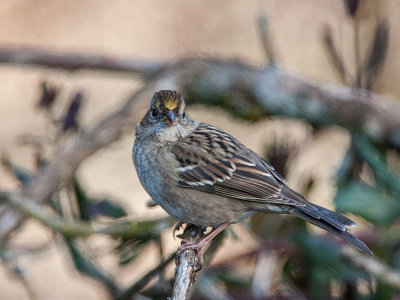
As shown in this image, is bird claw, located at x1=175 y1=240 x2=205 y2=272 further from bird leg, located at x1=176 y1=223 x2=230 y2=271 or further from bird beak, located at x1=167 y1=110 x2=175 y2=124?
bird beak, located at x1=167 y1=110 x2=175 y2=124

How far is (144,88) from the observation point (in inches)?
189

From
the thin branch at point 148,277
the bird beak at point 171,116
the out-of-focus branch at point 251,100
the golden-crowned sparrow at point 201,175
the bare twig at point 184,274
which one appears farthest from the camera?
the out-of-focus branch at point 251,100

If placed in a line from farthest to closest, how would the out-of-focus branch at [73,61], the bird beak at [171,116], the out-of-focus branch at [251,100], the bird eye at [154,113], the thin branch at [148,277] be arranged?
1. the out-of-focus branch at [73,61]
2. the out-of-focus branch at [251,100]
3. the bird eye at [154,113]
4. the bird beak at [171,116]
5. the thin branch at [148,277]

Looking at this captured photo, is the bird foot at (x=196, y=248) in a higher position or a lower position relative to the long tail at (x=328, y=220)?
lower

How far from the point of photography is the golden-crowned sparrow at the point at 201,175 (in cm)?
338

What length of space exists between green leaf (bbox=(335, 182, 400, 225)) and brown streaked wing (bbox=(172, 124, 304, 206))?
515 millimetres

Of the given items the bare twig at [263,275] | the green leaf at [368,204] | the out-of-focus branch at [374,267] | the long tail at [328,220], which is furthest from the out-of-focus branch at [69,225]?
the out-of-focus branch at [374,267]

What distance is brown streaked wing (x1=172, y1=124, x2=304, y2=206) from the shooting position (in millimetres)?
3434

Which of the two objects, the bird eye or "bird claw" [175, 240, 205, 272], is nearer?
"bird claw" [175, 240, 205, 272]

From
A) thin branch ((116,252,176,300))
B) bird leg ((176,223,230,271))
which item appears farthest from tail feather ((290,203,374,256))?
thin branch ((116,252,176,300))

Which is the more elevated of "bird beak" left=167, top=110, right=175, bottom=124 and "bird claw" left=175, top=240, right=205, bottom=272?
"bird beak" left=167, top=110, right=175, bottom=124

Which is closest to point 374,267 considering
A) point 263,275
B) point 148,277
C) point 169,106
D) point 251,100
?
point 263,275

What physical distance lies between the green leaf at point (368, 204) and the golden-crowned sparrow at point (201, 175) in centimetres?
47

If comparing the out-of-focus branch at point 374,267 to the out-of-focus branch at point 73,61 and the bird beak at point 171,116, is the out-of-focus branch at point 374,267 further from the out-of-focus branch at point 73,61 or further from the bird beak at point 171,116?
the out-of-focus branch at point 73,61
